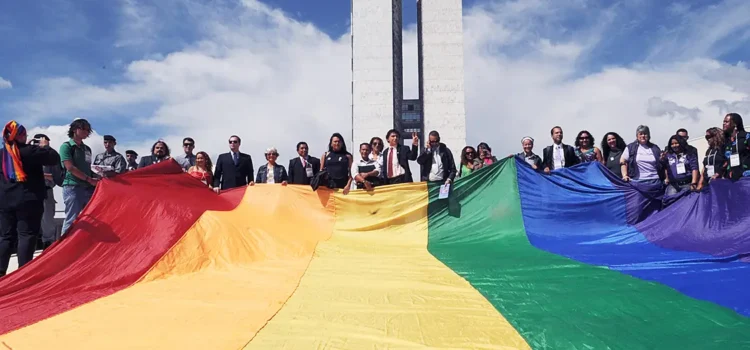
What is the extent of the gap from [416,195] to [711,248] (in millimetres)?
3168

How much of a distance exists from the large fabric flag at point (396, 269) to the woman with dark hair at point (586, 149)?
0.53 m

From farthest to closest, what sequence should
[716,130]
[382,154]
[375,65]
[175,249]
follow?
1. [375,65]
2. [382,154]
3. [716,130]
4. [175,249]

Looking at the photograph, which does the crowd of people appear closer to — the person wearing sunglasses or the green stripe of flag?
the person wearing sunglasses

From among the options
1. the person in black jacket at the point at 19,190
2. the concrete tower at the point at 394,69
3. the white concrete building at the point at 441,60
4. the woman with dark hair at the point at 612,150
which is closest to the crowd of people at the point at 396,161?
the woman with dark hair at the point at 612,150

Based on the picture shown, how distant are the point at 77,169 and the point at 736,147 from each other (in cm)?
707

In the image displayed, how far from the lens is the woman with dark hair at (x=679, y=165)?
595 cm

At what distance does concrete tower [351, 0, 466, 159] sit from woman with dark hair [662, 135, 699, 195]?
24.5m

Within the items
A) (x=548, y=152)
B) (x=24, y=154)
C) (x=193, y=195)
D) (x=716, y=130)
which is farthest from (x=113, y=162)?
(x=716, y=130)

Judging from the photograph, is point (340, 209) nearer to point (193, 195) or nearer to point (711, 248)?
point (193, 195)

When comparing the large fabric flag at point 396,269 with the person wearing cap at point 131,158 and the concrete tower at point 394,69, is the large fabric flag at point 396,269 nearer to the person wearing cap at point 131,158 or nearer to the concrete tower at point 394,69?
the person wearing cap at point 131,158

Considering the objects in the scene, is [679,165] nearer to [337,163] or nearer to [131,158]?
[337,163]

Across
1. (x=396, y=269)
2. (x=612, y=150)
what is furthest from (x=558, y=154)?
(x=396, y=269)

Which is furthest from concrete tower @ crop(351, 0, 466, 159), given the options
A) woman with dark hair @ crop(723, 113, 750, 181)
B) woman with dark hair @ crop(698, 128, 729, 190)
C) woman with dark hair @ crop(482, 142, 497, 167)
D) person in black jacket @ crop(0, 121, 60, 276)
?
person in black jacket @ crop(0, 121, 60, 276)

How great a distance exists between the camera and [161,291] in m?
3.24
